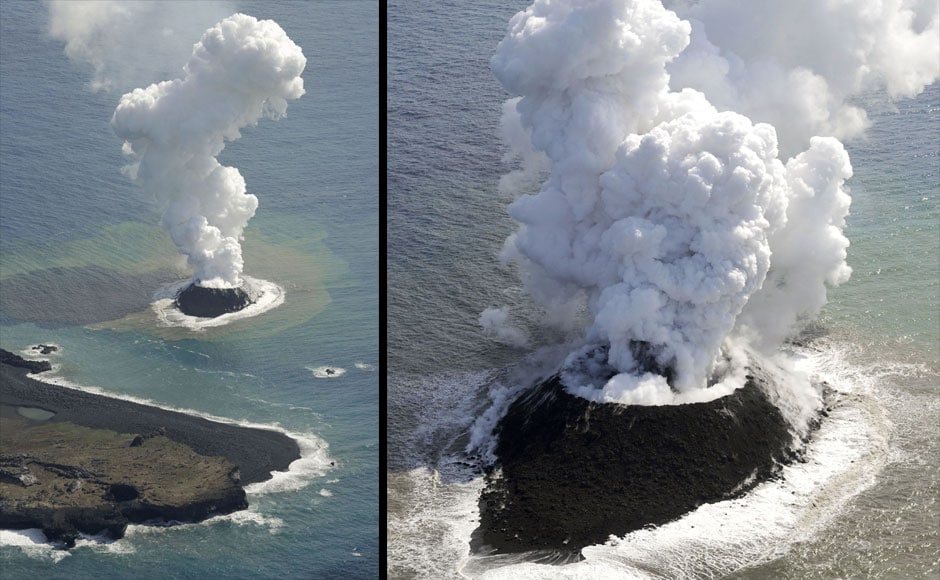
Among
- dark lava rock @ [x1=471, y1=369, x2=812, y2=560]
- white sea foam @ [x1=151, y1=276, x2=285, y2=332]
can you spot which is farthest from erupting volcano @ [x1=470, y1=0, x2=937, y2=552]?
white sea foam @ [x1=151, y1=276, x2=285, y2=332]

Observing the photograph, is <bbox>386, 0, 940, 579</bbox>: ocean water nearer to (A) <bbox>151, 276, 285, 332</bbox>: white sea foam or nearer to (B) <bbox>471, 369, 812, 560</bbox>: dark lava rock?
(B) <bbox>471, 369, 812, 560</bbox>: dark lava rock

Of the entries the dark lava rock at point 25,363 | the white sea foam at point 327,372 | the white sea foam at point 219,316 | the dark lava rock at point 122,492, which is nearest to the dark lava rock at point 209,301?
the white sea foam at point 219,316

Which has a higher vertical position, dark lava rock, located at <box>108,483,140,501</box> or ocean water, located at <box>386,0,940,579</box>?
ocean water, located at <box>386,0,940,579</box>

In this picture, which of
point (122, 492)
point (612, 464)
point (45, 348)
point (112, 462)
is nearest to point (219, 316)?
point (45, 348)

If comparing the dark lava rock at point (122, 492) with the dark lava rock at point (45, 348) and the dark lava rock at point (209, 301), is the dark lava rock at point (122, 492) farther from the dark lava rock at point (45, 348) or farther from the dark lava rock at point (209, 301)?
the dark lava rock at point (209, 301)

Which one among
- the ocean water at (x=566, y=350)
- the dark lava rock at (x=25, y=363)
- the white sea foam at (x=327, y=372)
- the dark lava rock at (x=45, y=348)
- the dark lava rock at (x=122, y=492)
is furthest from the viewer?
the dark lava rock at (x=45, y=348)

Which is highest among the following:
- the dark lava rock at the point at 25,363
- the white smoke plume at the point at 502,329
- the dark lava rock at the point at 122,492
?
the white smoke plume at the point at 502,329
